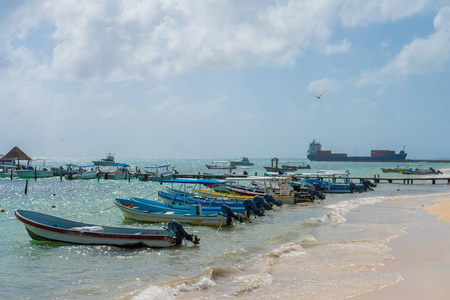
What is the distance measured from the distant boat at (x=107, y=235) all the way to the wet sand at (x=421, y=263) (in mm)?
7528

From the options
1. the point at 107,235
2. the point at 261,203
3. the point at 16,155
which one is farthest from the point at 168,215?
the point at 16,155

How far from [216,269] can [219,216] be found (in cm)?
813

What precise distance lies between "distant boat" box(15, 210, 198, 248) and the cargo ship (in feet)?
551

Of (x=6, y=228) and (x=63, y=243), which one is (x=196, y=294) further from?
(x=6, y=228)

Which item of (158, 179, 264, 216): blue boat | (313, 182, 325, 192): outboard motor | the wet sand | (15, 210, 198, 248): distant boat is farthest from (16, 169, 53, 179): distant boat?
the wet sand

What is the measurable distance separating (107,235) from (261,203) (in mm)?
11838

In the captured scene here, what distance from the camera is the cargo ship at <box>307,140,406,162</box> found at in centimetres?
17700

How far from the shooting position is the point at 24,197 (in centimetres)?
3950

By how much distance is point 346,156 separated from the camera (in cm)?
18188

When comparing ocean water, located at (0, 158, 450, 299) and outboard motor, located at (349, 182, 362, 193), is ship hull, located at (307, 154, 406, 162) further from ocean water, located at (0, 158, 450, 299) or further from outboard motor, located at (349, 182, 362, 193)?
ocean water, located at (0, 158, 450, 299)

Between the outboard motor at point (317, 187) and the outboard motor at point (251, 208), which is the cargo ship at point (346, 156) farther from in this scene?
the outboard motor at point (251, 208)

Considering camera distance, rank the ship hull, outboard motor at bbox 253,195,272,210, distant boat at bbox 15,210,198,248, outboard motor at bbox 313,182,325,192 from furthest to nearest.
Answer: the ship hull → outboard motor at bbox 313,182,325,192 → outboard motor at bbox 253,195,272,210 → distant boat at bbox 15,210,198,248

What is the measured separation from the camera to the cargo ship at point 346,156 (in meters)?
177

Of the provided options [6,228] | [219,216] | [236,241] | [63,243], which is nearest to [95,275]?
[63,243]
